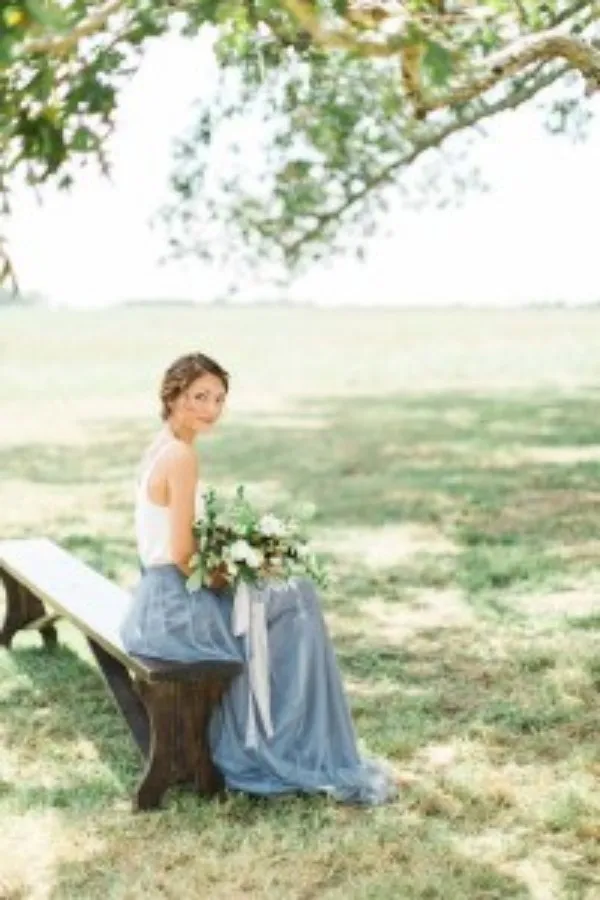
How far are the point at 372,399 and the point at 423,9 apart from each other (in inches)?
1005

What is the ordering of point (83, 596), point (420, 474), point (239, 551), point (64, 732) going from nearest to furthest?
point (239, 551) < point (64, 732) < point (83, 596) < point (420, 474)

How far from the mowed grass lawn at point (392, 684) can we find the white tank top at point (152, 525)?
3.50ft

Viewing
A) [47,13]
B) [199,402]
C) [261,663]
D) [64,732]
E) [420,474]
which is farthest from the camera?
[420,474]

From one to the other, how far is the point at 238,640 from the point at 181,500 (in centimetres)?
68

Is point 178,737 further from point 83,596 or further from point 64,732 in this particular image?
point 83,596

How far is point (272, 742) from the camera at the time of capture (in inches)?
241

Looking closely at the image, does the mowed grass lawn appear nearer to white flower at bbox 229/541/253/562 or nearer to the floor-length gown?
the floor-length gown

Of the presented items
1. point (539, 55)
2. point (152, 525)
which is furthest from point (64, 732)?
point (539, 55)

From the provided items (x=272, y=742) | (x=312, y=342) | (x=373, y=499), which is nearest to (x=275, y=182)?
(x=373, y=499)

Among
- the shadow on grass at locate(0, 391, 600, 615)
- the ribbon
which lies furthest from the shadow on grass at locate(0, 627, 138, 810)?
the shadow on grass at locate(0, 391, 600, 615)

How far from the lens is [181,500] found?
5.95 meters

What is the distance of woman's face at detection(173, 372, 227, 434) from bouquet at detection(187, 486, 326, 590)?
376 mm

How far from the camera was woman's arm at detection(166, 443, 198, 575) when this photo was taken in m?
5.92

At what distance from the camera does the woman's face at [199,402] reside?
5.92 m
